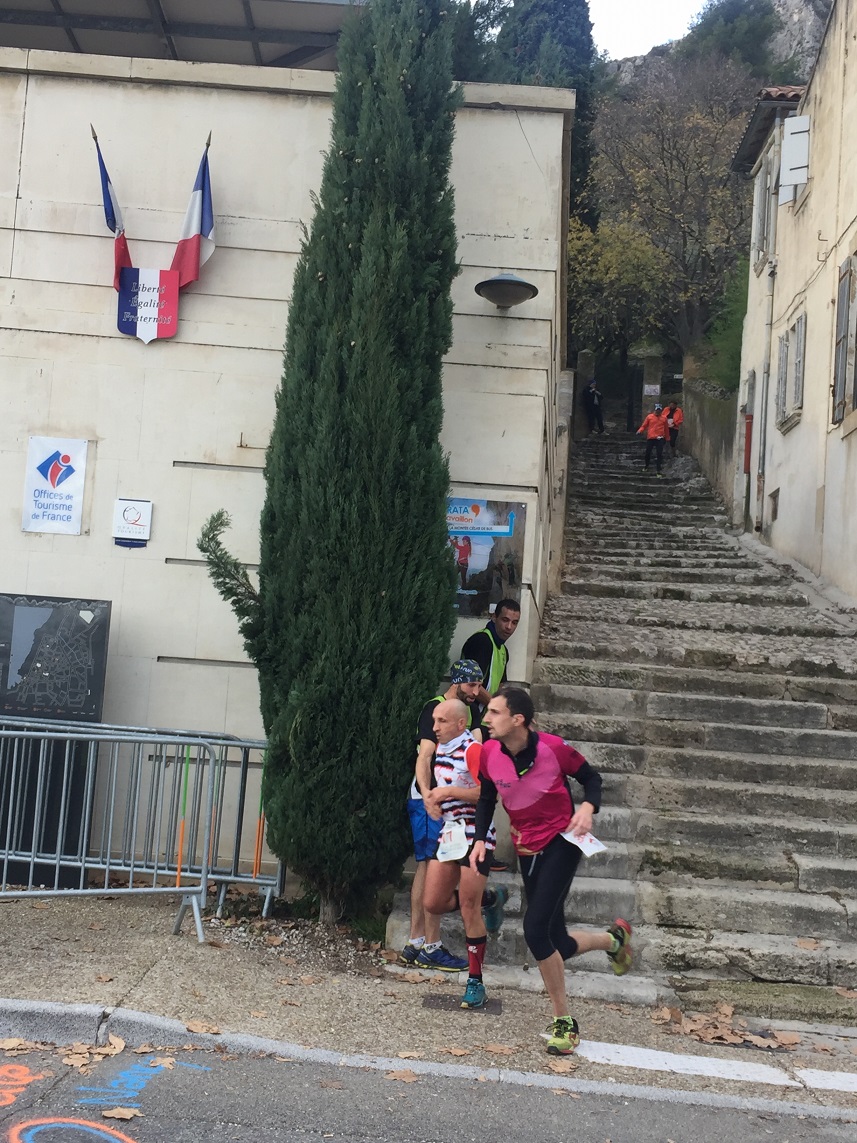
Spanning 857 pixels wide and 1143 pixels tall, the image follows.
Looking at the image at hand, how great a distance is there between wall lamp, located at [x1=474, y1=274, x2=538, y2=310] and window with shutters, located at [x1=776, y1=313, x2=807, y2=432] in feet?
25.6

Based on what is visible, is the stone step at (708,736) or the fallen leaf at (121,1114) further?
the stone step at (708,736)

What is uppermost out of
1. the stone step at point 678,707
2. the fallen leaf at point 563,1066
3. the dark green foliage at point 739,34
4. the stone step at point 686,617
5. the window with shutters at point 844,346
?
the dark green foliage at point 739,34

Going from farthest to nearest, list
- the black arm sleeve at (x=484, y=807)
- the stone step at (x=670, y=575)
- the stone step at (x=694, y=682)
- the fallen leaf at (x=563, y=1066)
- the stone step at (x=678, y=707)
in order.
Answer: the stone step at (x=670, y=575) → the stone step at (x=694, y=682) → the stone step at (x=678, y=707) → the black arm sleeve at (x=484, y=807) → the fallen leaf at (x=563, y=1066)

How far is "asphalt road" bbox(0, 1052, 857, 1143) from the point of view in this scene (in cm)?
402

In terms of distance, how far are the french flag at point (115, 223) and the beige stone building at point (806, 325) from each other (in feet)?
24.1

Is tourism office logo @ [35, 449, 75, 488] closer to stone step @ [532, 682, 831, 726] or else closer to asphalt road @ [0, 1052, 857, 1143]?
stone step @ [532, 682, 831, 726]

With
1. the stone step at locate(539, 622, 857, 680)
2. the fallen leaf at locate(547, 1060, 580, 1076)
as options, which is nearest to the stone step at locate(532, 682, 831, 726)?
the stone step at locate(539, 622, 857, 680)

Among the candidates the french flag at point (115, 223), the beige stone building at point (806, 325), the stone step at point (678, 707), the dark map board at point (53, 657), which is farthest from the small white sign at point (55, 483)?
the beige stone building at point (806, 325)

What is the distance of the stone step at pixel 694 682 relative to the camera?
8.77 metres

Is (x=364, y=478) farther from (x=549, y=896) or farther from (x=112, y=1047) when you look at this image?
(x=112, y=1047)

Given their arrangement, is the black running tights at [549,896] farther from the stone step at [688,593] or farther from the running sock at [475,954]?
the stone step at [688,593]

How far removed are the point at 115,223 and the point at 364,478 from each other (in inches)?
108

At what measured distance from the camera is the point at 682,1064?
16.6 ft

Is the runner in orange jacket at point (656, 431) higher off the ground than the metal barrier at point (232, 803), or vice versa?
the runner in orange jacket at point (656, 431)
